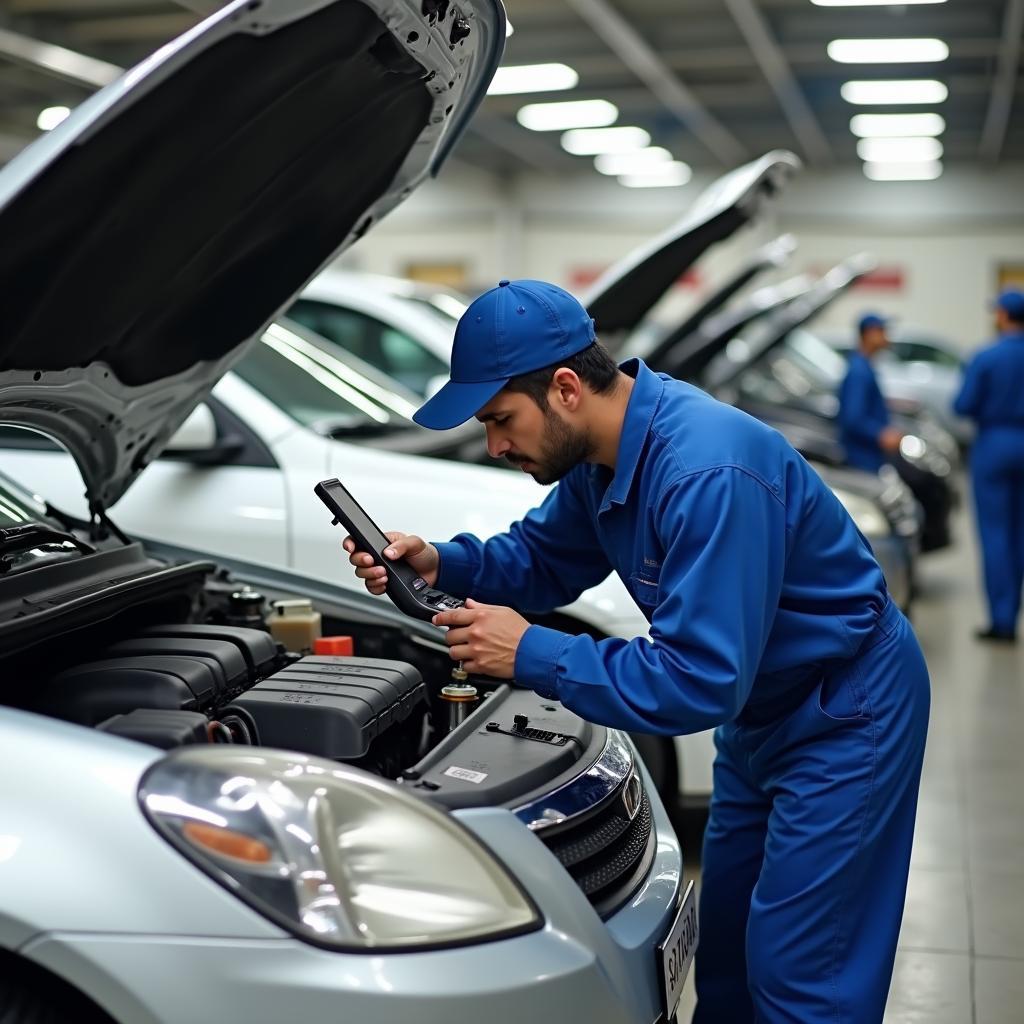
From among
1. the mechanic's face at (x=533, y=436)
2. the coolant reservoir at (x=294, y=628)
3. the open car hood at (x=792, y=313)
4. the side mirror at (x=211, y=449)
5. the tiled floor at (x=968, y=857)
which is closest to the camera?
the mechanic's face at (x=533, y=436)

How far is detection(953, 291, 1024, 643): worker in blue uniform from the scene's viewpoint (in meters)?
6.32

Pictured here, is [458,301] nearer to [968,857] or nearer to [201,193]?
[968,857]

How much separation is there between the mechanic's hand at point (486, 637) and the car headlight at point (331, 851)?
284 millimetres

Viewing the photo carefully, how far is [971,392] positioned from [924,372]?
959 centimetres

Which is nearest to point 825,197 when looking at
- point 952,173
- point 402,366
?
point 952,173

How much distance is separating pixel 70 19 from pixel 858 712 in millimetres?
9186

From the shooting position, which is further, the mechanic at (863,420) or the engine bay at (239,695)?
the mechanic at (863,420)

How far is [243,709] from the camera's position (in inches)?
76.8

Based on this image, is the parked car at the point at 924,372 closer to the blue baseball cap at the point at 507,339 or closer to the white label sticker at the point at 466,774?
the blue baseball cap at the point at 507,339

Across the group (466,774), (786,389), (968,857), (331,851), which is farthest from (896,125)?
(331,851)

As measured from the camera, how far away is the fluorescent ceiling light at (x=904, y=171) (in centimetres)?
1819

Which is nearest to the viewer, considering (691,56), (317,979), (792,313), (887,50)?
(317,979)

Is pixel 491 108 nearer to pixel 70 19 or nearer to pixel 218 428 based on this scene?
pixel 70 19

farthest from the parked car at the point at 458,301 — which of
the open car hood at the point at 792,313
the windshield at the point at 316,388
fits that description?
the open car hood at the point at 792,313
